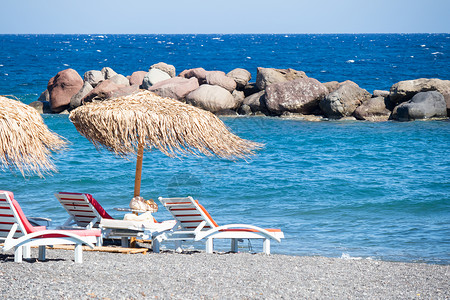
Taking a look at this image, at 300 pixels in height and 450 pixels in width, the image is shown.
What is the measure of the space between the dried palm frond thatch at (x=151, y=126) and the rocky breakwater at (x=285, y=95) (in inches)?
577

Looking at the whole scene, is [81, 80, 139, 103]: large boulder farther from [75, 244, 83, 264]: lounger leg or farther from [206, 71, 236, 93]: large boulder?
[75, 244, 83, 264]: lounger leg

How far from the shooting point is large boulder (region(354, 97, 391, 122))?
74.6 feet

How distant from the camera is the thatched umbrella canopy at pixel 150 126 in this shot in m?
7.22

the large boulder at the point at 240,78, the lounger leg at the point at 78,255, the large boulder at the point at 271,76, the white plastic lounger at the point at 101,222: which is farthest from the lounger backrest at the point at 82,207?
the large boulder at the point at 240,78

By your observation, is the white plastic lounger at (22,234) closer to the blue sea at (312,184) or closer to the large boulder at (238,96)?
the blue sea at (312,184)

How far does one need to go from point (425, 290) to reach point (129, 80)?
23013 mm

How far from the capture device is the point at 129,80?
1059 inches

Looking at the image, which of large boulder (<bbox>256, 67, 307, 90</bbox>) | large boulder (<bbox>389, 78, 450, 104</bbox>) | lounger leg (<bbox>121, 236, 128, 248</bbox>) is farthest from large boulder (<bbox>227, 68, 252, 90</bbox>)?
lounger leg (<bbox>121, 236, 128, 248</bbox>)

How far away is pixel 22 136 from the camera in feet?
23.2

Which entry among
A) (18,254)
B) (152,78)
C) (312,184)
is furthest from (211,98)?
(18,254)

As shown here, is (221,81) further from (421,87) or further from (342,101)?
(421,87)

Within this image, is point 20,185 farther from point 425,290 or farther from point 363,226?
point 425,290

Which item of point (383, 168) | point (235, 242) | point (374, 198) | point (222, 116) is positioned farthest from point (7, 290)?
point (222, 116)

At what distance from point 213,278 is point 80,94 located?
67.6 ft
